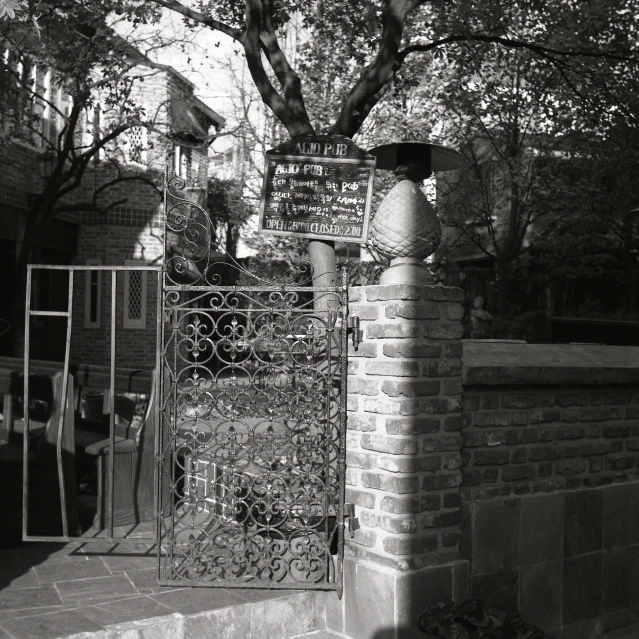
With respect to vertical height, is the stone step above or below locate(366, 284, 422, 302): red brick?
below

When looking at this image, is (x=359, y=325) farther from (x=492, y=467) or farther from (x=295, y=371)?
(x=492, y=467)

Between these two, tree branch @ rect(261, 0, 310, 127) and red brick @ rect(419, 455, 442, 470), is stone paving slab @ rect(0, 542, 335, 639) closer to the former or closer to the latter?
red brick @ rect(419, 455, 442, 470)

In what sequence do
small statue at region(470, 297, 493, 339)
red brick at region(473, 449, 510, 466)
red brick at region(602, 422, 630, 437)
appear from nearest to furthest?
red brick at region(473, 449, 510, 466)
red brick at region(602, 422, 630, 437)
small statue at region(470, 297, 493, 339)

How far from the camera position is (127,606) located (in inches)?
178

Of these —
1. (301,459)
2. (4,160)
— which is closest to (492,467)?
(301,459)

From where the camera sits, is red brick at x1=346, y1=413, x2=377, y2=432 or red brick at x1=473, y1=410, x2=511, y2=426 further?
red brick at x1=473, y1=410, x2=511, y2=426

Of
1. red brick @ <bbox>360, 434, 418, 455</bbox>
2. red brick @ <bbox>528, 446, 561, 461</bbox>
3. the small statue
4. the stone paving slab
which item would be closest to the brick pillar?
red brick @ <bbox>360, 434, 418, 455</bbox>

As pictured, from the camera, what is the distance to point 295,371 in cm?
478

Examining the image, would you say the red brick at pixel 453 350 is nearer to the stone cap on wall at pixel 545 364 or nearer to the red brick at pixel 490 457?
the stone cap on wall at pixel 545 364

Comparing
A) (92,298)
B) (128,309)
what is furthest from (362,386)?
(92,298)

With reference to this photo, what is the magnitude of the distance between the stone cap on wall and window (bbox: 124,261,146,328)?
15.3m

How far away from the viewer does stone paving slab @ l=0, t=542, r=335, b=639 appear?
4230 mm

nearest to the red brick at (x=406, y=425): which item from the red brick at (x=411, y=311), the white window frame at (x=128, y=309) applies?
the red brick at (x=411, y=311)

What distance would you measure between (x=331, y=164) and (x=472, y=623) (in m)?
3.02
